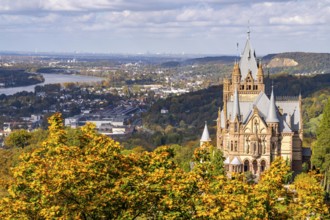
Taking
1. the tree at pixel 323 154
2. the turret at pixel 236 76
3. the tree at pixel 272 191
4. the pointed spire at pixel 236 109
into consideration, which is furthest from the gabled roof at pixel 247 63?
the tree at pixel 272 191

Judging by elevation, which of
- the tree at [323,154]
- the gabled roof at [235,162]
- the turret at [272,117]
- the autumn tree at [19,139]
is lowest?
the autumn tree at [19,139]

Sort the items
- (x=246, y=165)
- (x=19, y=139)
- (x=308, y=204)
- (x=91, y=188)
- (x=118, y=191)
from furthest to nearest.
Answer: (x=19, y=139) < (x=246, y=165) < (x=308, y=204) < (x=118, y=191) < (x=91, y=188)

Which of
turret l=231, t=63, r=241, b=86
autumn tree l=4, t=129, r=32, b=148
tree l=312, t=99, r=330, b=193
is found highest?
turret l=231, t=63, r=241, b=86

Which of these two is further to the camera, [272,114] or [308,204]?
[272,114]

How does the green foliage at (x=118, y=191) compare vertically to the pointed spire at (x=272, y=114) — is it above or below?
above

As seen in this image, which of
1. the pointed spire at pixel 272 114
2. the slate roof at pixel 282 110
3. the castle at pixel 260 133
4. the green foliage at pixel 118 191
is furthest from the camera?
the slate roof at pixel 282 110

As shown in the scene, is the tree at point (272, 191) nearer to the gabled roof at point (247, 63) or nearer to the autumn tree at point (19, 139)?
the gabled roof at point (247, 63)

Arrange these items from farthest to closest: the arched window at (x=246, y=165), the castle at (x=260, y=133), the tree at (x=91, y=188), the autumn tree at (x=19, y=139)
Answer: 1. the autumn tree at (x=19, y=139)
2. the arched window at (x=246, y=165)
3. the castle at (x=260, y=133)
4. the tree at (x=91, y=188)

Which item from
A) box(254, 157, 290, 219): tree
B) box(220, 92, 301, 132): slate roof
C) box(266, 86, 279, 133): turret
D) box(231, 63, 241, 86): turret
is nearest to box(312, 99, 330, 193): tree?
box(266, 86, 279, 133): turret

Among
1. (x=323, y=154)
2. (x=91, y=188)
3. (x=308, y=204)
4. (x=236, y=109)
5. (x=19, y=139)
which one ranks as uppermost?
(x=91, y=188)

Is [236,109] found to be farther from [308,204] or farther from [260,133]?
[308,204]

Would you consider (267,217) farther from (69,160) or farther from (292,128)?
(292,128)

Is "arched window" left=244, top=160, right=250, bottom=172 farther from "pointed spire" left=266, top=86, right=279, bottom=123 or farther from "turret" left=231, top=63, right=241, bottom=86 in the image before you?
"turret" left=231, top=63, right=241, bottom=86

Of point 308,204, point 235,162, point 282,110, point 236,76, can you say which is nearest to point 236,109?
point 282,110
